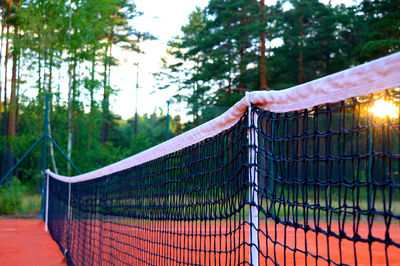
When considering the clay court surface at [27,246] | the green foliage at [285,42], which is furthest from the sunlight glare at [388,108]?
the green foliage at [285,42]

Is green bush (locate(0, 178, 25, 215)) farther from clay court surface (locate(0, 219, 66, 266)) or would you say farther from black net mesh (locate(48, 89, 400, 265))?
black net mesh (locate(48, 89, 400, 265))

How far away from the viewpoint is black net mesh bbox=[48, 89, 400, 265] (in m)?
1.33

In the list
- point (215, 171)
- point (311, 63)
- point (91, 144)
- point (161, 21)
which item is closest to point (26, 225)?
point (91, 144)

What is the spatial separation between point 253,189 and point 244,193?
12 cm

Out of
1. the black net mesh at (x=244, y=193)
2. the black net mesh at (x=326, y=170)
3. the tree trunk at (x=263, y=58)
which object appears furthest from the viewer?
the tree trunk at (x=263, y=58)

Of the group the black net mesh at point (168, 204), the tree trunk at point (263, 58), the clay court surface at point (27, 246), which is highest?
the tree trunk at point (263, 58)

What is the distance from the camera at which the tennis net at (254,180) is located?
1260 millimetres

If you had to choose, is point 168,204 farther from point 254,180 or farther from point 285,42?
A: point 285,42

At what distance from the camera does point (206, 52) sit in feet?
67.7

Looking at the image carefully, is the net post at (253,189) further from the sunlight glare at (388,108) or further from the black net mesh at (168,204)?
the sunlight glare at (388,108)

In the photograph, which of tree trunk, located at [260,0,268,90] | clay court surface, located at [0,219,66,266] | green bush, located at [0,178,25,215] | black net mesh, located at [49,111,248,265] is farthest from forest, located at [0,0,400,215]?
black net mesh, located at [49,111,248,265]

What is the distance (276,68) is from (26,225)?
10.7 m

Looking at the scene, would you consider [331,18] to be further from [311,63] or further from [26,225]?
[26,225]

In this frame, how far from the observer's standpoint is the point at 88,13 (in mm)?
17578
